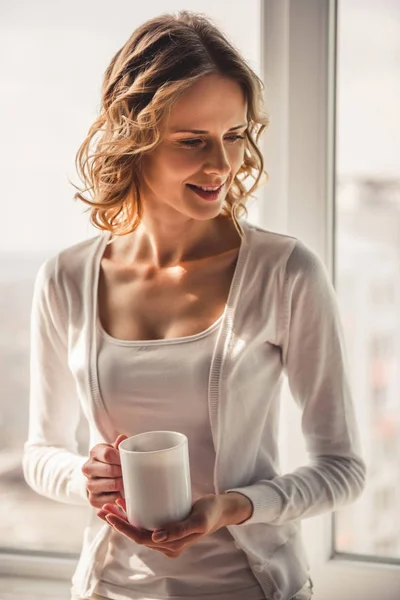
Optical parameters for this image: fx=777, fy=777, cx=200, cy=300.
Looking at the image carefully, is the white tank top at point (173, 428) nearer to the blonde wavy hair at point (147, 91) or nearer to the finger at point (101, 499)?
the finger at point (101, 499)

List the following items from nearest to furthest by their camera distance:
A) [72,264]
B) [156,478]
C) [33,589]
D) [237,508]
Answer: [156,478]
[237,508]
[72,264]
[33,589]

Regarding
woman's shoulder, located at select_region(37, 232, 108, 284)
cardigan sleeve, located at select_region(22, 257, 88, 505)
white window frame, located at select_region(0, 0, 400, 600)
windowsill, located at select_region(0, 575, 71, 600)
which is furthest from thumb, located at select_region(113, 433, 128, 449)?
windowsill, located at select_region(0, 575, 71, 600)

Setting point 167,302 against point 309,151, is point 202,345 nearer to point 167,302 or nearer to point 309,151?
point 167,302

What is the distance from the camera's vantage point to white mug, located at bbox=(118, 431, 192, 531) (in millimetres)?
1031

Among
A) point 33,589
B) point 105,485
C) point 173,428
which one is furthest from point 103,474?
point 33,589

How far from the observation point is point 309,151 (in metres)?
1.54

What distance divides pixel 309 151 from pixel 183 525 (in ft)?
2.63

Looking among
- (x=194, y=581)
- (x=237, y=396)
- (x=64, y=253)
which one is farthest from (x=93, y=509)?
(x=64, y=253)

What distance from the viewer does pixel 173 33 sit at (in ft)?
4.14

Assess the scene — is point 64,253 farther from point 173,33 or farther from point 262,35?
point 262,35

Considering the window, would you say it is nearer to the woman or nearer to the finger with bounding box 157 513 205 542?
the woman

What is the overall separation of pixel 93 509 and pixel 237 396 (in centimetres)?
35

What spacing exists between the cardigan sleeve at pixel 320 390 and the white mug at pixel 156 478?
249mm

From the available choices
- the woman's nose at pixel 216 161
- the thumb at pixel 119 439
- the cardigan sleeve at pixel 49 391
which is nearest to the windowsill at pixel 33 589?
the cardigan sleeve at pixel 49 391
